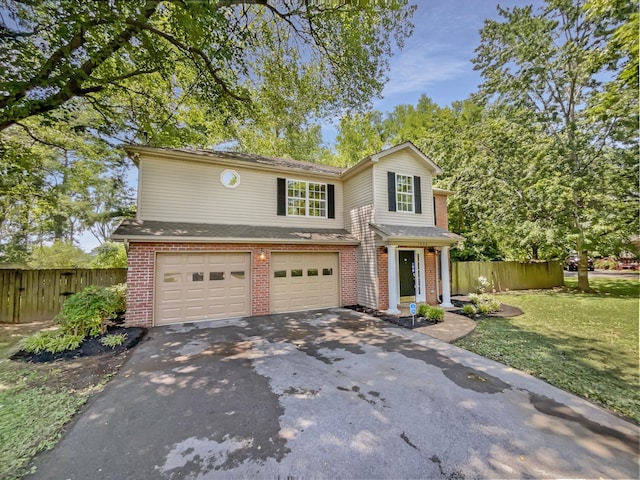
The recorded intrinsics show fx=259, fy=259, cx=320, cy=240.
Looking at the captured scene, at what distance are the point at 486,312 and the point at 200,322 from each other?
9379 millimetres

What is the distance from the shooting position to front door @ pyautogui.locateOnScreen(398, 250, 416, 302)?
33.6 ft

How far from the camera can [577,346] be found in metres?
5.88

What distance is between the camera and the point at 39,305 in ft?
28.1

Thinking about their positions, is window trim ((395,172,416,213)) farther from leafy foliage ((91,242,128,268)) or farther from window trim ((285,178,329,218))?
leafy foliage ((91,242,128,268))

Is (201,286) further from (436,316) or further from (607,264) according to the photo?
(607,264)

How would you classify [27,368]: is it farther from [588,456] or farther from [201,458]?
[588,456]

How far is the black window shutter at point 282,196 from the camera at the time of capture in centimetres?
981

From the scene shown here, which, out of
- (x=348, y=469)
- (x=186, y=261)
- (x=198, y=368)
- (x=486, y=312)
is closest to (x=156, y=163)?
(x=186, y=261)

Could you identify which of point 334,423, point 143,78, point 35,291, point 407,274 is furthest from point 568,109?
point 35,291

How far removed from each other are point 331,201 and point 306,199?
1126 millimetres

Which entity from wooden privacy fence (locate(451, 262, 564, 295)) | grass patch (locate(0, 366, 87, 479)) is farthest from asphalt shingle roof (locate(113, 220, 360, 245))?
wooden privacy fence (locate(451, 262, 564, 295))

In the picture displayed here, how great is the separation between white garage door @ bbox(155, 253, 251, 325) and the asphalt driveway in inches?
99.3

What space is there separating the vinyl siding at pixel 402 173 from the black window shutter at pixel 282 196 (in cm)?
337

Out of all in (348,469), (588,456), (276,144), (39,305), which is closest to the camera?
(348,469)
